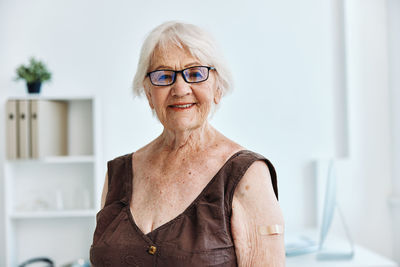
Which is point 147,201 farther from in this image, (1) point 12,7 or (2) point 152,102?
(1) point 12,7

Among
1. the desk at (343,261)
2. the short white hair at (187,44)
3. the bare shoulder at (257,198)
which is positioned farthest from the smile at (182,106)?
the desk at (343,261)

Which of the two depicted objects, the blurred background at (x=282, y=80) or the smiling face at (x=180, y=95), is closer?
the smiling face at (x=180, y=95)

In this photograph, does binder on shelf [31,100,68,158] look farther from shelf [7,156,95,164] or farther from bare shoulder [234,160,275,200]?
bare shoulder [234,160,275,200]

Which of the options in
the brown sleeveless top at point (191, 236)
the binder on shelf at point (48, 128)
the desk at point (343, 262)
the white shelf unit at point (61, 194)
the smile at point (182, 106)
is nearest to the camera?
the brown sleeveless top at point (191, 236)

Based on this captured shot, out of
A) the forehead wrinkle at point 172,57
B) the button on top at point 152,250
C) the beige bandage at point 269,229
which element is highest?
the forehead wrinkle at point 172,57

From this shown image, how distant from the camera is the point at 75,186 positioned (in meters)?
3.02

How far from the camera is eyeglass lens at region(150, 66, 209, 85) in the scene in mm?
1053

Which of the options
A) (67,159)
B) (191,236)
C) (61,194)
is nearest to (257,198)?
(191,236)

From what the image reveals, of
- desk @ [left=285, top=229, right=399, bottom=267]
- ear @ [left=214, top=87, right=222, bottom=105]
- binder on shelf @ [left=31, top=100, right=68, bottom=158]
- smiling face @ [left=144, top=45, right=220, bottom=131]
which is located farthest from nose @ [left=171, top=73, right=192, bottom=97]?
binder on shelf @ [left=31, top=100, right=68, bottom=158]

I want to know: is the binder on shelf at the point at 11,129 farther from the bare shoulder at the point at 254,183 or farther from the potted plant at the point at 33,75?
the bare shoulder at the point at 254,183

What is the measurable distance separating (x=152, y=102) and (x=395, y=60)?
2616 mm

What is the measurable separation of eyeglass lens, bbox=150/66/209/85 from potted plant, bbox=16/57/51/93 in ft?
6.60

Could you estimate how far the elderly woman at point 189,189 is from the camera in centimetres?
99

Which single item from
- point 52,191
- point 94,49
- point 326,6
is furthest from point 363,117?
point 52,191
